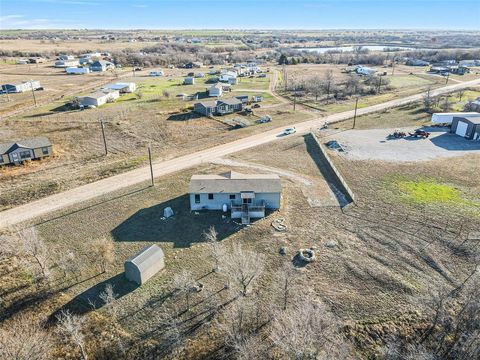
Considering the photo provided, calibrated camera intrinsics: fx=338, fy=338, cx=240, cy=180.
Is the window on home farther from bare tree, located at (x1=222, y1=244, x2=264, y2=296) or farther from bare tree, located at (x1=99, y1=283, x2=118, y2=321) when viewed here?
bare tree, located at (x1=222, y1=244, x2=264, y2=296)

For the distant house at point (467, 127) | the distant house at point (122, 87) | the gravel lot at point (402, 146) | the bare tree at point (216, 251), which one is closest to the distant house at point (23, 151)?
the bare tree at point (216, 251)

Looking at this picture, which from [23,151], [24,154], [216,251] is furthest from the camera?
[24,154]

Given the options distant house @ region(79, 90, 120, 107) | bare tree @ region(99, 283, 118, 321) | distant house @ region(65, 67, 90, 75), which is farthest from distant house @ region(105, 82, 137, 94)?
bare tree @ region(99, 283, 118, 321)

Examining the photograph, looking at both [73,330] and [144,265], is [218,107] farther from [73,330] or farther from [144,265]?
[73,330]

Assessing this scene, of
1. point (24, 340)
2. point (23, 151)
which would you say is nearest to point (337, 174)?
point (24, 340)

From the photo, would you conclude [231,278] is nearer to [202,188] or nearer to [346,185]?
[202,188]

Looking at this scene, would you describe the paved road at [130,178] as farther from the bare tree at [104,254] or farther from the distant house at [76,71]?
the distant house at [76,71]

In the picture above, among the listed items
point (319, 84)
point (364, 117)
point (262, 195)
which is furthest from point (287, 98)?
point (262, 195)
